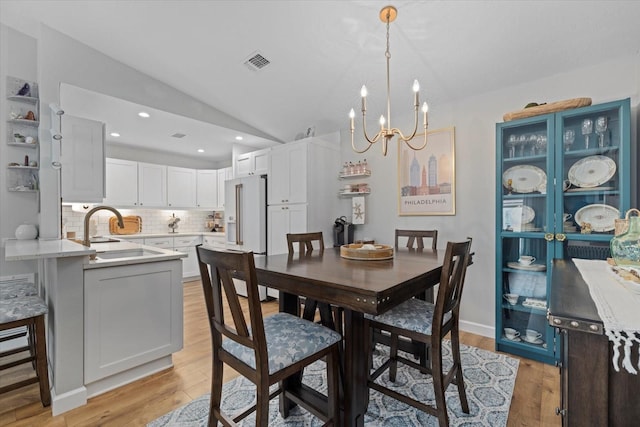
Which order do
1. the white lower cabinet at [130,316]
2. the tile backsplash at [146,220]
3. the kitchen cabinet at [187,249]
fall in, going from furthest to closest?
the kitchen cabinet at [187,249] < the tile backsplash at [146,220] < the white lower cabinet at [130,316]

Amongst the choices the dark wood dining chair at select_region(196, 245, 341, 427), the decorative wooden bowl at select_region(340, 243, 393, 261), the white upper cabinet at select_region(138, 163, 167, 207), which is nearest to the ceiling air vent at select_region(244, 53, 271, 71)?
the decorative wooden bowl at select_region(340, 243, 393, 261)

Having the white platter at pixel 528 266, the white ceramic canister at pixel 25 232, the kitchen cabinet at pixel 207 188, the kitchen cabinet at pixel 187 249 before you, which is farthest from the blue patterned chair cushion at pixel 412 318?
the kitchen cabinet at pixel 207 188

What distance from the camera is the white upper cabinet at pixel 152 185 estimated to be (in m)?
4.97

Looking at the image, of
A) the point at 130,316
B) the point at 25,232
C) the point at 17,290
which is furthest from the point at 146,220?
the point at 130,316

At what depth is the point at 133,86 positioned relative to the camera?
10.5 ft

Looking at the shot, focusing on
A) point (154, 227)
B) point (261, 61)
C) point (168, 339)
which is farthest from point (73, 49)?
point (154, 227)

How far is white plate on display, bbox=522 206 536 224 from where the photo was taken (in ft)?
8.08

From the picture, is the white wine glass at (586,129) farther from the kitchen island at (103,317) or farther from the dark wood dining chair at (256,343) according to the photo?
the kitchen island at (103,317)

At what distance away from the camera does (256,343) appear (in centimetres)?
115

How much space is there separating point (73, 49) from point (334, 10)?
2.61 meters

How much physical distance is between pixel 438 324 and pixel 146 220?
545 cm

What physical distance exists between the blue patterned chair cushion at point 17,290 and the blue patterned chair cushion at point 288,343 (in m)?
1.78

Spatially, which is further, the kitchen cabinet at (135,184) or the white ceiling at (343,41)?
the kitchen cabinet at (135,184)

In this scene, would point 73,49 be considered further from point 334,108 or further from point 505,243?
point 505,243
